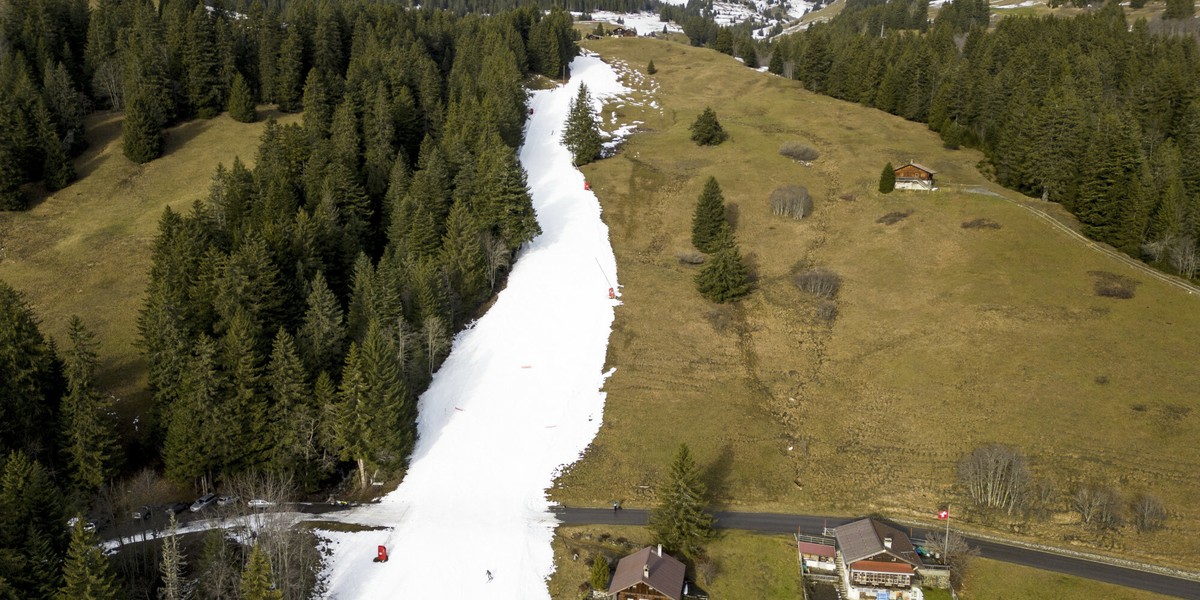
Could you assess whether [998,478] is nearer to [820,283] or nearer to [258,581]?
[820,283]

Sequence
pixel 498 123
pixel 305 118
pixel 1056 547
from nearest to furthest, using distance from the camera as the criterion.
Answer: pixel 1056 547 < pixel 305 118 < pixel 498 123

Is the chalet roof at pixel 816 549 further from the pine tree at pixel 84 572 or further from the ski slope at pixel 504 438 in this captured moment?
the pine tree at pixel 84 572

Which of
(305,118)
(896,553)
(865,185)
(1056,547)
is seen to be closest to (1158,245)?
(865,185)

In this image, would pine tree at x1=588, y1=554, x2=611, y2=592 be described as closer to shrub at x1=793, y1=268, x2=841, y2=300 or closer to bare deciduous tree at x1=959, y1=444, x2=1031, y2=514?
bare deciduous tree at x1=959, y1=444, x2=1031, y2=514

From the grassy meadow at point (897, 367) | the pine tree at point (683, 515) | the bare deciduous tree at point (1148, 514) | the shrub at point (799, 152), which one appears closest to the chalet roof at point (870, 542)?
the grassy meadow at point (897, 367)

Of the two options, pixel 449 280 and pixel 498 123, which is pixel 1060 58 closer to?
pixel 498 123

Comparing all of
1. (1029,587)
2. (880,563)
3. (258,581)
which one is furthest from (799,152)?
(258,581)
